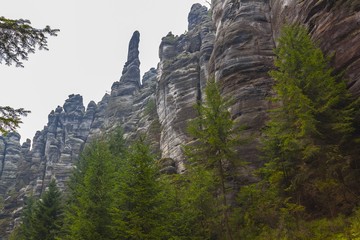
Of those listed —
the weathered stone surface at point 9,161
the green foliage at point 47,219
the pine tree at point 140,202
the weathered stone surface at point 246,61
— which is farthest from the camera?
the weathered stone surface at point 9,161

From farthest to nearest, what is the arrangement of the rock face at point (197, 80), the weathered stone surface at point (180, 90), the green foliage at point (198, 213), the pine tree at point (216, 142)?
the weathered stone surface at point (180, 90) < the rock face at point (197, 80) < the pine tree at point (216, 142) < the green foliage at point (198, 213)

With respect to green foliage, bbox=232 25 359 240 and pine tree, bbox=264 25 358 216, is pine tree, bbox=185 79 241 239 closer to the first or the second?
green foliage, bbox=232 25 359 240

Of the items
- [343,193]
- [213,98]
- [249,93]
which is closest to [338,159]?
[343,193]

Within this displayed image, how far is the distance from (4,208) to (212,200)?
6814 centimetres

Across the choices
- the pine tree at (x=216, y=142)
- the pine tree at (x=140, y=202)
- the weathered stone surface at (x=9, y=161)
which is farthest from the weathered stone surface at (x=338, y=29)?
the weathered stone surface at (x=9, y=161)

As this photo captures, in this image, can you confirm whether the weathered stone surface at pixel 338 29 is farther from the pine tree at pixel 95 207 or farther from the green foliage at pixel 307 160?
the pine tree at pixel 95 207

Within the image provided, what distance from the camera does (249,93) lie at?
30047mm

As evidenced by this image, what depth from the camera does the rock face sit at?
2284 cm

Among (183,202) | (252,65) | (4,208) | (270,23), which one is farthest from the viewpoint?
(4,208)

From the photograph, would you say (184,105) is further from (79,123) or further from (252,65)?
(79,123)

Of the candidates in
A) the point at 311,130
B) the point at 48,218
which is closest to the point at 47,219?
the point at 48,218

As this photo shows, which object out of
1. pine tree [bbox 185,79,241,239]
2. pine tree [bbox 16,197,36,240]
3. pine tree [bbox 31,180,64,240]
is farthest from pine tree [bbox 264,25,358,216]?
pine tree [bbox 16,197,36,240]

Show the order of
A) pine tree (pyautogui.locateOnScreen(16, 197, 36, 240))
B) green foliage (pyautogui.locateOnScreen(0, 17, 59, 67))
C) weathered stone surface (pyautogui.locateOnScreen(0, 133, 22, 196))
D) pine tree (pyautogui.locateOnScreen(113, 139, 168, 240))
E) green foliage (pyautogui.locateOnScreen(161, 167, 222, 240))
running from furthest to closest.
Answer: weathered stone surface (pyautogui.locateOnScreen(0, 133, 22, 196))
pine tree (pyautogui.locateOnScreen(16, 197, 36, 240))
green foliage (pyautogui.locateOnScreen(161, 167, 222, 240))
pine tree (pyautogui.locateOnScreen(113, 139, 168, 240))
green foliage (pyautogui.locateOnScreen(0, 17, 59, 67))

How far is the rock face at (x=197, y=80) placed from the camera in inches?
899
